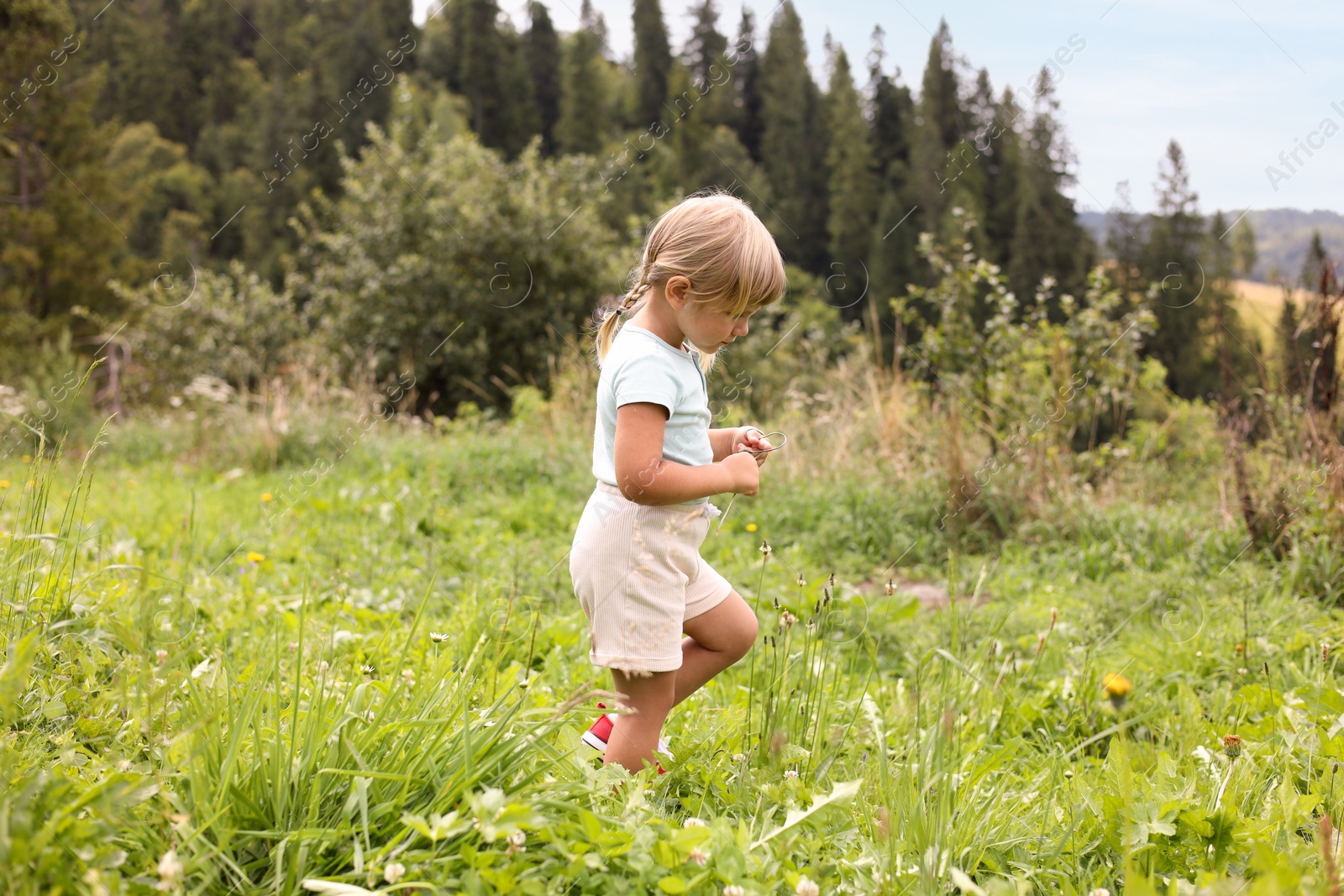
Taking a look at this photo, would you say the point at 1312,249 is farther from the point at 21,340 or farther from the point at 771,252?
the point at 21,340

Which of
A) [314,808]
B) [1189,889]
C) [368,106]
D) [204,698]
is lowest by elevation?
[1189,889]

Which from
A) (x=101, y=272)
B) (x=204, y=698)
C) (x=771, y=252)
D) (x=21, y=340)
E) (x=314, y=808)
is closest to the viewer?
(x=314, y=808)

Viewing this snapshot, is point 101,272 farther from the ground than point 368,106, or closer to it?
closer to it

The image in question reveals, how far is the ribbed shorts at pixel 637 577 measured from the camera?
167cm

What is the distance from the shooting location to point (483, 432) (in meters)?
7.07

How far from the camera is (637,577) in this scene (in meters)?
1.67

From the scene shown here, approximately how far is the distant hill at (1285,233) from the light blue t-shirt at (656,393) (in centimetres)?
353

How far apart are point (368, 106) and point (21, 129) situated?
43.8 ft

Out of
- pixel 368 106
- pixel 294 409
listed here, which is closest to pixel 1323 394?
pixel 294 409

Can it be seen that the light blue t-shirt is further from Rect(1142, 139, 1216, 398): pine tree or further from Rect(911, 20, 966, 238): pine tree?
Rect(911, 20, 966, 238): pine tree

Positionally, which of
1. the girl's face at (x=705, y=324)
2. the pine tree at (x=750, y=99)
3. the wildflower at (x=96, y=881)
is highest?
the pine tree at (x=750, y=99)

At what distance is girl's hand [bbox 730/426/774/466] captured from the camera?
186 cm

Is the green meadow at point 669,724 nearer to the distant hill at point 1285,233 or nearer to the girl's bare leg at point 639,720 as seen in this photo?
the girl's bare leg at point 639,720

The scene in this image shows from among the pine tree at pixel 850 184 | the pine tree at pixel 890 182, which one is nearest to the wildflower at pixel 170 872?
the pine tree at pixel 890 182
